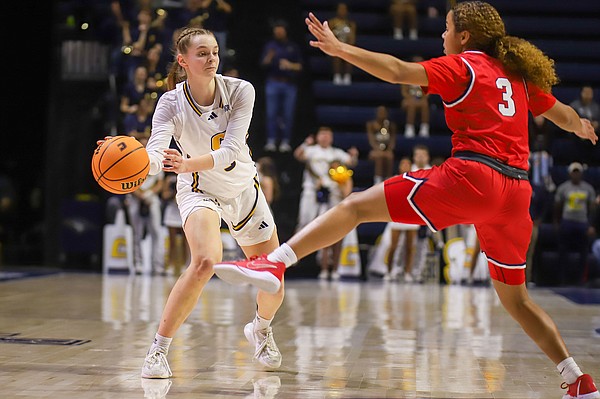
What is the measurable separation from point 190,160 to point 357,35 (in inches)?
505

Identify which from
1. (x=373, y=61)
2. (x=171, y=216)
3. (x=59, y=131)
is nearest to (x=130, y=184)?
(x=373, y=61)

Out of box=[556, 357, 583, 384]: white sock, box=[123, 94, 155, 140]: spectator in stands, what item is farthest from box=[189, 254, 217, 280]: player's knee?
box=[123, 94, 155, 140]: spectator in stands

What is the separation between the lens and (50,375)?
4.86 metres

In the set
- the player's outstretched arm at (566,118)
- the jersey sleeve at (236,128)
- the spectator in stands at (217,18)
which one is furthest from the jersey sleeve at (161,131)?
the spectator in stands at (217,18)

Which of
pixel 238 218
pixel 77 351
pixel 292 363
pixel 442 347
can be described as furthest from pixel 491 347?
pixel 77 351

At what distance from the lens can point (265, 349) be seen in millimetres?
5402

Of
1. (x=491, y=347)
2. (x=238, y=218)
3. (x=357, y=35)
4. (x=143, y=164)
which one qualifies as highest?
(x=357, y=35)

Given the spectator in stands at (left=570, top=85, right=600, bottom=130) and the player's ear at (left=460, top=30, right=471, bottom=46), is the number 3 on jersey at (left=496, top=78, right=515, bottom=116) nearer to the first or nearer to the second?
the player's ear at (left=460, top=30, right=471, bottom=46)

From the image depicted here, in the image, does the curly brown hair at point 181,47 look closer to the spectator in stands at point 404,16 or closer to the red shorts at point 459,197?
the red shorts at point 459,197

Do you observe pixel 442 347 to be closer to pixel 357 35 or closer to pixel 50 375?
pixel 50 375

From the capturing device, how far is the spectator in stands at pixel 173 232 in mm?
13999

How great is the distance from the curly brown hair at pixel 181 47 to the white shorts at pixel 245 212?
670 mm

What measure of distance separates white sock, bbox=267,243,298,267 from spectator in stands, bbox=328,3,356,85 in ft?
36.8

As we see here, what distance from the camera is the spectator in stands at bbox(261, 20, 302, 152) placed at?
15531mm
